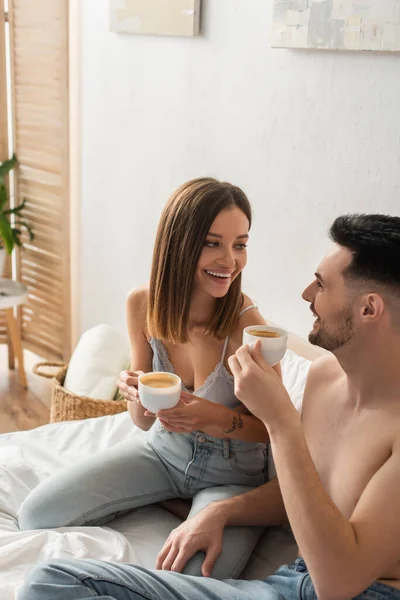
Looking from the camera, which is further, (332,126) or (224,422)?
(332,126)

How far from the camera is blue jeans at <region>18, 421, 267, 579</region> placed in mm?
1801

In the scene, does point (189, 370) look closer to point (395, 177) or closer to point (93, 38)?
point (395, 177)

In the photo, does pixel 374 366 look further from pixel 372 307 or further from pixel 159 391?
pixel 159 391

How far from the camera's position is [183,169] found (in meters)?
2.97

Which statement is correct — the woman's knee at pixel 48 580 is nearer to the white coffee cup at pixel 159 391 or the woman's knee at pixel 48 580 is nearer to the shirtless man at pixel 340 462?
the shirtless man at pixel 340 462

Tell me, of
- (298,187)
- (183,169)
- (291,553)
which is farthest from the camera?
(183,169)

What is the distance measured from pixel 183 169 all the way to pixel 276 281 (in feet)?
2.25

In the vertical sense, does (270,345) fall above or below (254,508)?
above

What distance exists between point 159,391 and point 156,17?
5.90 feet

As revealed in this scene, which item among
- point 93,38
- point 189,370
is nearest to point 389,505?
point 189,370

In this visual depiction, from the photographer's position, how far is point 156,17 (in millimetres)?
2889

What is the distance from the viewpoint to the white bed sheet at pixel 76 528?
5.35ft

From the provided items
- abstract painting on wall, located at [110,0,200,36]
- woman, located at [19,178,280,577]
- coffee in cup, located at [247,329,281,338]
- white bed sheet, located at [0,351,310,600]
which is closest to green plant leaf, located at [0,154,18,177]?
abstract painting on wall, located at [110,0,200,36]

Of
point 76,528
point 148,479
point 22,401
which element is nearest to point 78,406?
point 22,401
